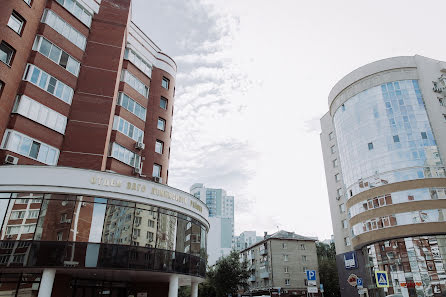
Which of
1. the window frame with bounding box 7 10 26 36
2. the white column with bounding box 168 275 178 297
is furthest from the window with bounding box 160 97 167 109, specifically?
the white column with bounding box 168 275 178 297

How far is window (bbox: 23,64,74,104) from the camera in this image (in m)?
21.4

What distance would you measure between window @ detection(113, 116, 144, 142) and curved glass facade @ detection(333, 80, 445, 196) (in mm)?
27481

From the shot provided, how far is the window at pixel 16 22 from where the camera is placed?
68.3 feet

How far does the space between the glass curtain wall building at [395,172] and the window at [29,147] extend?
33541 mm

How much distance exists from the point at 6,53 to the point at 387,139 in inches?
1495

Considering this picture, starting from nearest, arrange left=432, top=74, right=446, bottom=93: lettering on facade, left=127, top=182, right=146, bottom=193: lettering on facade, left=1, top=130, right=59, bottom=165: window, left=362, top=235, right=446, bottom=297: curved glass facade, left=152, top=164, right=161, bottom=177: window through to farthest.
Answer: left=127, top=182, right=146, bottom=193: lettering on facade
left=1, top=130, right=59, bottom=165: window
left=152, top=164, right=161, bottom=177: window
left=362, top=235, right=446, bottom=297: curved glass facade
left=432, top=74, right=446, bottom=93: lettering on facade

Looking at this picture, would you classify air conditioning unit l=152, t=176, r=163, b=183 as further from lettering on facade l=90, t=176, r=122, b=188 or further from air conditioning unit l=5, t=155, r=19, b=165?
air conditioning unit l=5, t=155, r=19, b=165

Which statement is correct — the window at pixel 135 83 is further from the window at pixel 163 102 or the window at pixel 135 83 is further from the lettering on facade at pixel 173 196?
the lettering on facade at pixel 173 196

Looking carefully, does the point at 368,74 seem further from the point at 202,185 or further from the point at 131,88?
the point at 202,185

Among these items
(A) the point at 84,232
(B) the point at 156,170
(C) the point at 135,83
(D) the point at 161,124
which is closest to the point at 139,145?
(B) the point at 156,170

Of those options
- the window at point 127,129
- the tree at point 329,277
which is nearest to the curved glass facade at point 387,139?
the tree at point 329,277

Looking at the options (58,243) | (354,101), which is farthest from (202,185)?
(58,243)

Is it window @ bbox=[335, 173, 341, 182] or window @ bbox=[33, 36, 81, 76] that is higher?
window @ bbox=[335, 173, 341, 182]

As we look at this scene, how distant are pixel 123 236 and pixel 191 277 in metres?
6.03
